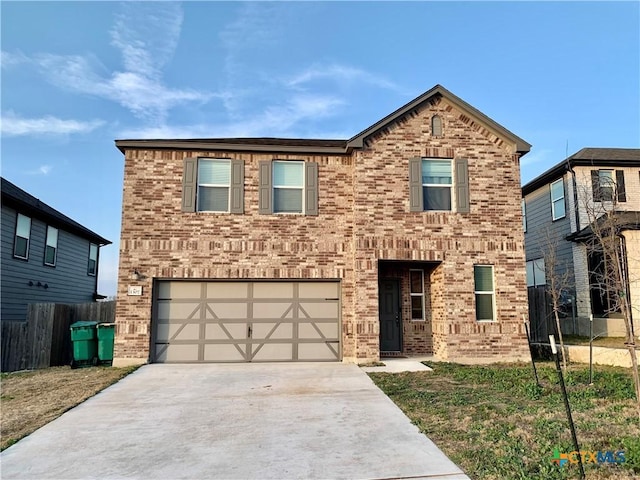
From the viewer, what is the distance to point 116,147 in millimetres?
11984

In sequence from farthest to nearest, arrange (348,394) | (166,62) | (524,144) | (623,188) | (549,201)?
(549,201), (623,188), (166,62), (524,144), (348,394)

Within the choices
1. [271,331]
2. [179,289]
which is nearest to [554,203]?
[271,331]

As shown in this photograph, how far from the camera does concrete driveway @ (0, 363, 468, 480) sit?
4.72 m

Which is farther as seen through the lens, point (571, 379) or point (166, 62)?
point (166, 62)

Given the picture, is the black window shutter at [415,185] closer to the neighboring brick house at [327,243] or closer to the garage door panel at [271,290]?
the neighboring brick house at [327,243]

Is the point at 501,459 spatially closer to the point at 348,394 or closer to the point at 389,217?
the point at 348,394

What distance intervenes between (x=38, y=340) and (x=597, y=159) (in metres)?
19.5

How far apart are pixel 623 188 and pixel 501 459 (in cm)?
1652

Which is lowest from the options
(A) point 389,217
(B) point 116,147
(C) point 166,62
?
(A) point 389,217

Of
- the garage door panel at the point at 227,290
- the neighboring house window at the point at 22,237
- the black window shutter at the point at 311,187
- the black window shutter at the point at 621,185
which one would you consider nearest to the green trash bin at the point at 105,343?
the garage door panel at the point at 227,290

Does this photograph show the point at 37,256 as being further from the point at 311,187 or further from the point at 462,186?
the point at 462,186

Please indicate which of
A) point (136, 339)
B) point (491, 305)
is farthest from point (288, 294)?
point (491, 305)

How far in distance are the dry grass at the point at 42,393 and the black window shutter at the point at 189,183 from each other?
4230 millimetres

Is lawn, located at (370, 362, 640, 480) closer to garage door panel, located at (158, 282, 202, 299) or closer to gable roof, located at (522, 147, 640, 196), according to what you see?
garage door panel, located at (158, 282, 202, 299)
